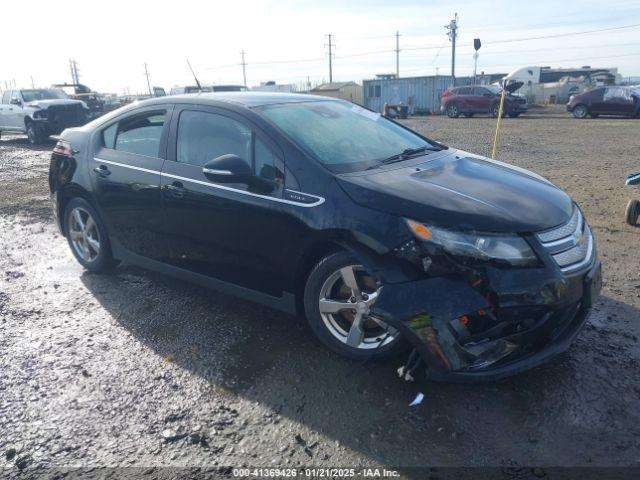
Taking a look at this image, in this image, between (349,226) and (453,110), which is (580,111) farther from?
(349,226)

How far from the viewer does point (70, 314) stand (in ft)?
13.6

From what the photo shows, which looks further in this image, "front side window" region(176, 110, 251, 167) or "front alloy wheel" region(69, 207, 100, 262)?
"front alloy wheel" region(69, 207, 100, 262)

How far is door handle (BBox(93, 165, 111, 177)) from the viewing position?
4.45 m

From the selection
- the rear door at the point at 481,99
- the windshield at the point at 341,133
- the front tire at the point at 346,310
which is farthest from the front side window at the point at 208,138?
the rear door at the point at 481,99

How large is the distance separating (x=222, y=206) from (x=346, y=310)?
1162mm

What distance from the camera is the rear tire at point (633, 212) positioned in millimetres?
5783

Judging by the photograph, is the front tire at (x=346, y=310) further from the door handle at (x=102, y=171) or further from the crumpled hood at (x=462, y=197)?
the door handle at (x=102, y=171)

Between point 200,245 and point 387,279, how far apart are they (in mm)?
1635

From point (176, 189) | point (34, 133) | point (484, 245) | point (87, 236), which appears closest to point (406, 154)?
point (484, 245)

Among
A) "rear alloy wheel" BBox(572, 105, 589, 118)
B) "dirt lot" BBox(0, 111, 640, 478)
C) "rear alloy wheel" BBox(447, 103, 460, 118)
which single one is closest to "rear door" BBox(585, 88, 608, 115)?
"rear alloy wheel" BBox(572, 105, 589, 118)

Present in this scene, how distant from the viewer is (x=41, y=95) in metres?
18.2

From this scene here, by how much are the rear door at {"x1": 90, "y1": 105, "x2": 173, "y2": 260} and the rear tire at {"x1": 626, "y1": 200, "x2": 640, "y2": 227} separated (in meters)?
5.07

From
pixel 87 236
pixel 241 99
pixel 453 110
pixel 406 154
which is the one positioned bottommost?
pixel 453 110

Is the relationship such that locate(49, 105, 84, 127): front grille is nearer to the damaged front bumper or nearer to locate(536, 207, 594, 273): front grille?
the damaged front bumper
